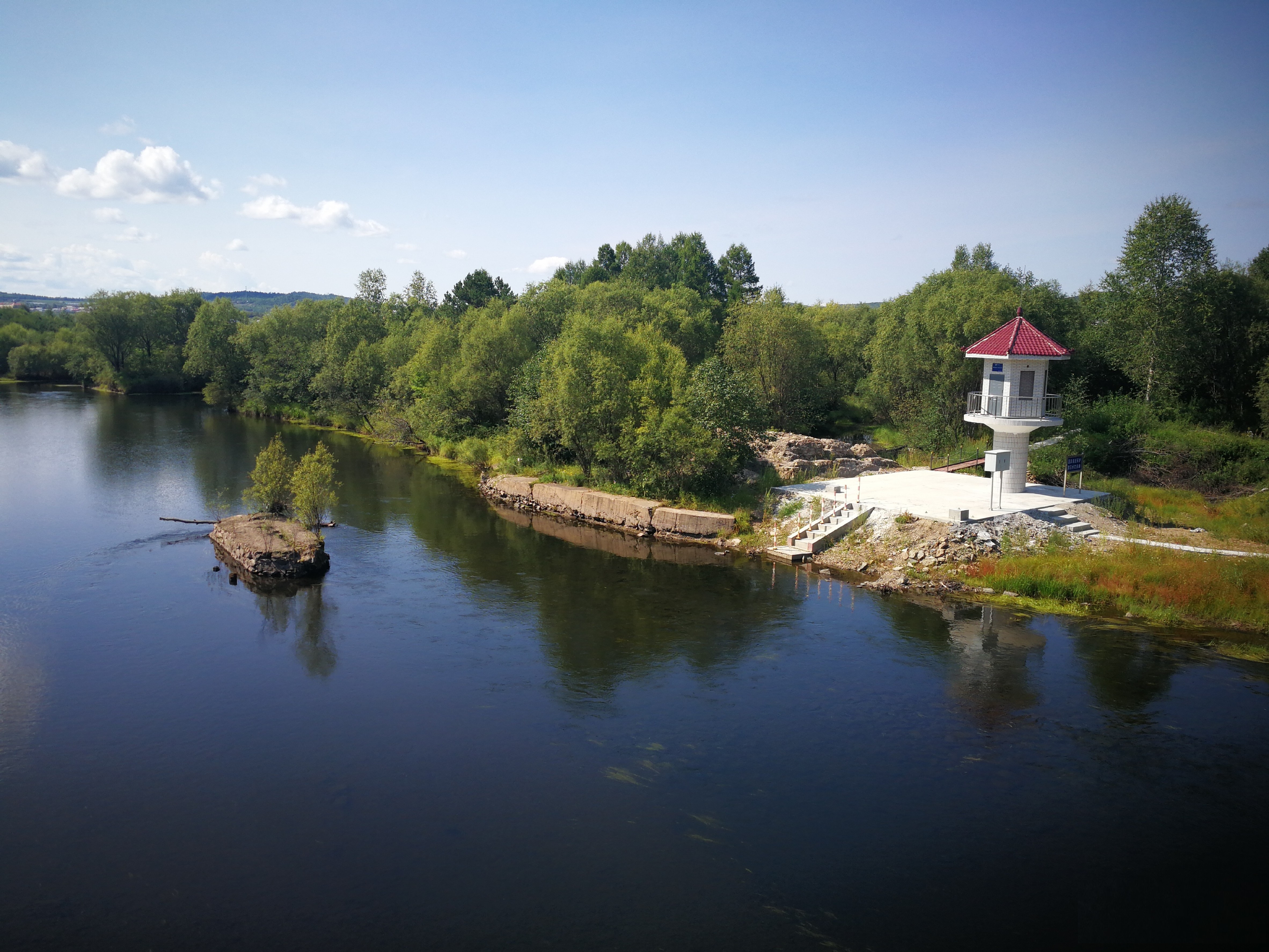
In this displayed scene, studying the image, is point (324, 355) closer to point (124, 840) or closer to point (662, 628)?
point (662, 628)

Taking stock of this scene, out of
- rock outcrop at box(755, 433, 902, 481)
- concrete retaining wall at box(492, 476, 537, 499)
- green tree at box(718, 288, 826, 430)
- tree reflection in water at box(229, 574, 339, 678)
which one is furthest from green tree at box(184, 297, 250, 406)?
Result: rock outcrop at box(755, 433, 902, 481)

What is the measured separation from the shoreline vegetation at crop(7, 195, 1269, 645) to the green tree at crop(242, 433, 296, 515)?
10843 mm

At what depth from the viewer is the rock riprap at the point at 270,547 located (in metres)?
23.9

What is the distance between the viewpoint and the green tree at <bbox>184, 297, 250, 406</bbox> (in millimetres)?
68562

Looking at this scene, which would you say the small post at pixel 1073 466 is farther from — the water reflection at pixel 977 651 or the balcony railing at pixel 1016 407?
the water reflection at pixel 977 651

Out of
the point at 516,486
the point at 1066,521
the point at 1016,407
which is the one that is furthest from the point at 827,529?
the point at 516,486

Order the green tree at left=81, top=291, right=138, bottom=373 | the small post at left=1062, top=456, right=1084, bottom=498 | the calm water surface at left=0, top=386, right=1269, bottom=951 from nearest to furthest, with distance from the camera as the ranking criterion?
the calm water surface at left=0, top=386, right=1269, bottom=951, the small post at left=1062, top=456, right=1084, bottom=498, the green tree at left=81, top=291, right=138, bottom=373

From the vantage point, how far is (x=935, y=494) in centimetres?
2708

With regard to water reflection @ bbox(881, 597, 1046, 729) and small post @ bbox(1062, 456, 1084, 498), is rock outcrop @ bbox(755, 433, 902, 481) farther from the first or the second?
water reflection @ bbox(881, 597, 1046, 729)

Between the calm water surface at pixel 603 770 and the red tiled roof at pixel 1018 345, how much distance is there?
9165 mm

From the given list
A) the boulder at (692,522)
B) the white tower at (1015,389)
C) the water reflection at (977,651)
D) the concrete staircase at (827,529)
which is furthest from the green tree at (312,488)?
the white tower at (1015,389)

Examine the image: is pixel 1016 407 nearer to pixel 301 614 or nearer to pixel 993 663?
pixel 993 663

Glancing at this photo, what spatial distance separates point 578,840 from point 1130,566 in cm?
1644

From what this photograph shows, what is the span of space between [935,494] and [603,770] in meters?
17.4
